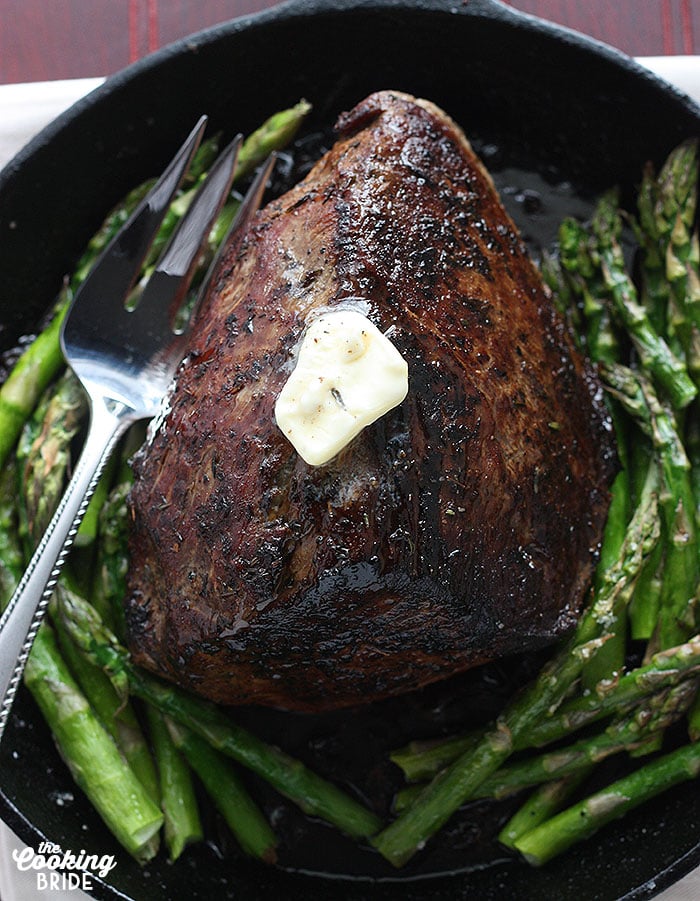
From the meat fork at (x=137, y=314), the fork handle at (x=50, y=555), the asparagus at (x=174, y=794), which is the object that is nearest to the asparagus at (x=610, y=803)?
the asparagus at (x=174, y=794)

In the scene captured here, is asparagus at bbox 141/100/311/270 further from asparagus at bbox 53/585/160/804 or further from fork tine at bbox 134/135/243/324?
asparagus at bbox 53/585/160/804

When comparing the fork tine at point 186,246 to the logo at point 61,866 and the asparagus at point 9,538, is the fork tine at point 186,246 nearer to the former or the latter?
the asparagus at point 9,538

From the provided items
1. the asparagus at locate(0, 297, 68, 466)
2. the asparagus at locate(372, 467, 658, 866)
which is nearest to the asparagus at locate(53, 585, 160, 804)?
the asparagus at locate(0, 297, 68, 466)

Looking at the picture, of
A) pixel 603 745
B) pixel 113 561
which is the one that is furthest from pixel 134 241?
pixel 603 745

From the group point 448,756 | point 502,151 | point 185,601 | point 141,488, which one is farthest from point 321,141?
point 448,756

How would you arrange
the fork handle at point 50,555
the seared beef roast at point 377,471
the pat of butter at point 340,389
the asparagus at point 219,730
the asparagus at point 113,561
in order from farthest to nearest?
the asparagus at point 113,561 < the asparagus at point 219,730 < the fork handle at point 50,555 < the seared beef roast at point 377,471 < the pat of butter at point 340,389

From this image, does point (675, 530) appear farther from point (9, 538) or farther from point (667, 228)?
point (9, 538)

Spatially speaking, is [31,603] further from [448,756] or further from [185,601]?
[448,756]
